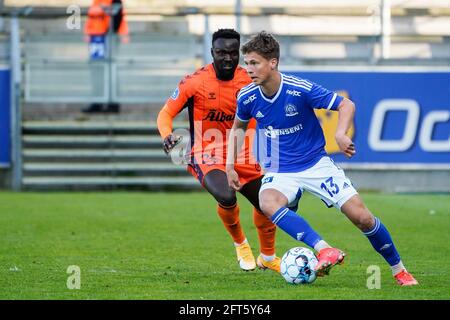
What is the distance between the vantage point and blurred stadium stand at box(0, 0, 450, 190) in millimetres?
19562

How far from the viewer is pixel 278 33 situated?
64.9 ft

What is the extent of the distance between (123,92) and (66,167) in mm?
1722

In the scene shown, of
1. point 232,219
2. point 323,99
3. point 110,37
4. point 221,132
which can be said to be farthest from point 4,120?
point 323,99

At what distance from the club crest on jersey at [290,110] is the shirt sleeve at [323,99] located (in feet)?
0.45

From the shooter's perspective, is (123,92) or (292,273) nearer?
(292,273)

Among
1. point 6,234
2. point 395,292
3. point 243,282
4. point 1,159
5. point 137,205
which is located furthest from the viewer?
point 1,159

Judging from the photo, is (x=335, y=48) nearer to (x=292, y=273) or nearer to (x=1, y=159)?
(x=1, y=159)

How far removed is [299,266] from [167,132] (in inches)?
88.5

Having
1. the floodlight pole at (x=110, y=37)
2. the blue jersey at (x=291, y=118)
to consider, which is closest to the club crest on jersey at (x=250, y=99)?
the blue jersey at (x=291, y=118)

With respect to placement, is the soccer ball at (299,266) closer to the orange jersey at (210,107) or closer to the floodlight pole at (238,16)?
the orange jersey at (210,107)

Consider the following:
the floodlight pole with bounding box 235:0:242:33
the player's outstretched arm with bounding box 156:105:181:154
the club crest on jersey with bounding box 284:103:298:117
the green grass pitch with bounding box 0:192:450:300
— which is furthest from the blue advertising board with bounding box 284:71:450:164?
the club crest on jersey with bounding box 284:103:298:117

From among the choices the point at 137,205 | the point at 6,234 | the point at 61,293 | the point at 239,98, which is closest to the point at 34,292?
the point at 61,293

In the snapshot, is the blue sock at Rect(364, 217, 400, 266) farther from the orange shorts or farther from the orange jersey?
the orange jersey

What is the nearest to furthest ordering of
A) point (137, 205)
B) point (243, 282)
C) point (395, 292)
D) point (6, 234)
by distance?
point (395, 292), point (243, 282), point (6, 234), point (137, 205)
